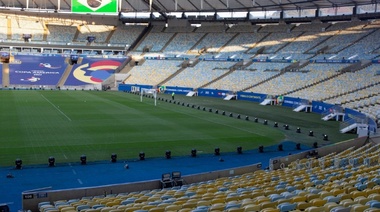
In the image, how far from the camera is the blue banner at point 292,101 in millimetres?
51181

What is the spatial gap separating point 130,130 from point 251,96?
32748 millimetres

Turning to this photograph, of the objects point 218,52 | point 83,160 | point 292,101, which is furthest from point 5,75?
point 83,160

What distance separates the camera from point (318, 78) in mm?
59000

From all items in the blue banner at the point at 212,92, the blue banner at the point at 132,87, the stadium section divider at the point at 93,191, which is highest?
the blue banner at the point at 132,87

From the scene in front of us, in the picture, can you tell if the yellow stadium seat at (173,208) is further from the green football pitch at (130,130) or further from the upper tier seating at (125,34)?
the upper tier seating at (125,34)

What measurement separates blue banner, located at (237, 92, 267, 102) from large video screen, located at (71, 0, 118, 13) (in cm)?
2264

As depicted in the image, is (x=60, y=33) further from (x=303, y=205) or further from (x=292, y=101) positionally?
(x=303, y=205)

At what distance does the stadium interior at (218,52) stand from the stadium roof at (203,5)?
0.21 metres

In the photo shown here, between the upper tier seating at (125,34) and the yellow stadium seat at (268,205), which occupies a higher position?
the upper tier seating at (125,34)

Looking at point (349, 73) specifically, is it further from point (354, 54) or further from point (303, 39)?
point (303, 39)

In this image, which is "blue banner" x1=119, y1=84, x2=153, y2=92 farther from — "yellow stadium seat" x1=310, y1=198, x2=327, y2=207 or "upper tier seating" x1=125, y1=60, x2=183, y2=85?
"yellow stadium seat" x1=310, y1=198, x2=327, y2=207

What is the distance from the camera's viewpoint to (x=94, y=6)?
55031 mm

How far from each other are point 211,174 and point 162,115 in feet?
79.7

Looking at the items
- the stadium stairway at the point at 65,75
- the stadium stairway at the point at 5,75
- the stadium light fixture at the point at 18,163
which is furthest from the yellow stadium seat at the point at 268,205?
the stadium stairway at the point at 65,75
